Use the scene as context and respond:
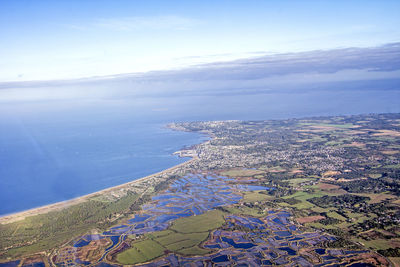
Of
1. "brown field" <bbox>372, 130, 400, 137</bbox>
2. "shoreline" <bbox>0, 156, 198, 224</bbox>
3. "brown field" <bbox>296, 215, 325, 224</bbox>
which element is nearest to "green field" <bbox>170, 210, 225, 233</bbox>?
"brown field" <bbox>296, 215, 325, 224</bbox>

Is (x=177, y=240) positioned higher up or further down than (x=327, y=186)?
higher up

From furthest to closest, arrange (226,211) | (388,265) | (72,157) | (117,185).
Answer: (72,157)
(117,185)
(226,211)
(388,265)

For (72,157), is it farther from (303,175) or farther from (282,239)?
(282,239)

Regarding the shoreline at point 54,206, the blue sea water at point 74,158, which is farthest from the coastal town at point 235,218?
the blue sea water at point 74,158

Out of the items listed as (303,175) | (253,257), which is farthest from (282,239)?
(303,175)

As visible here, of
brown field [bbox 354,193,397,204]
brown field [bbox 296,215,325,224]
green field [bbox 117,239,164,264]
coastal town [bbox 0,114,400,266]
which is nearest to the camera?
green field [bbox 117,239,164,264]

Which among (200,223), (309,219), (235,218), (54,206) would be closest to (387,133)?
(309,219)

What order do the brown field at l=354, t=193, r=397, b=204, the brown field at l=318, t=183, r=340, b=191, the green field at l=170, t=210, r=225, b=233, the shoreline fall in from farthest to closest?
1. the brown field at l=318, t=183, r=340, b=191
2. the brown field at l=354, t=193, r=397, b=204
3. the shoreline
4. the green field at l=170, t=210, r=225, b=233

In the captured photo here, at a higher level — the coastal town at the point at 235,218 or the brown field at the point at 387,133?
the brown field at the point at 387,133

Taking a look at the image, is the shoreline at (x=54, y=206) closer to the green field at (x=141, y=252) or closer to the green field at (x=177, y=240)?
the green field at (x=177, y=240)

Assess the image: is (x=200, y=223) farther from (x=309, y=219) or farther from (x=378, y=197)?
(x=378, y=197)

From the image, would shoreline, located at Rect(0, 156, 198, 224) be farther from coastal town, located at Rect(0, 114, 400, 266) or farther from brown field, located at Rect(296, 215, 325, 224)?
brown field, located at Rect(296, 215, 325, 224)
